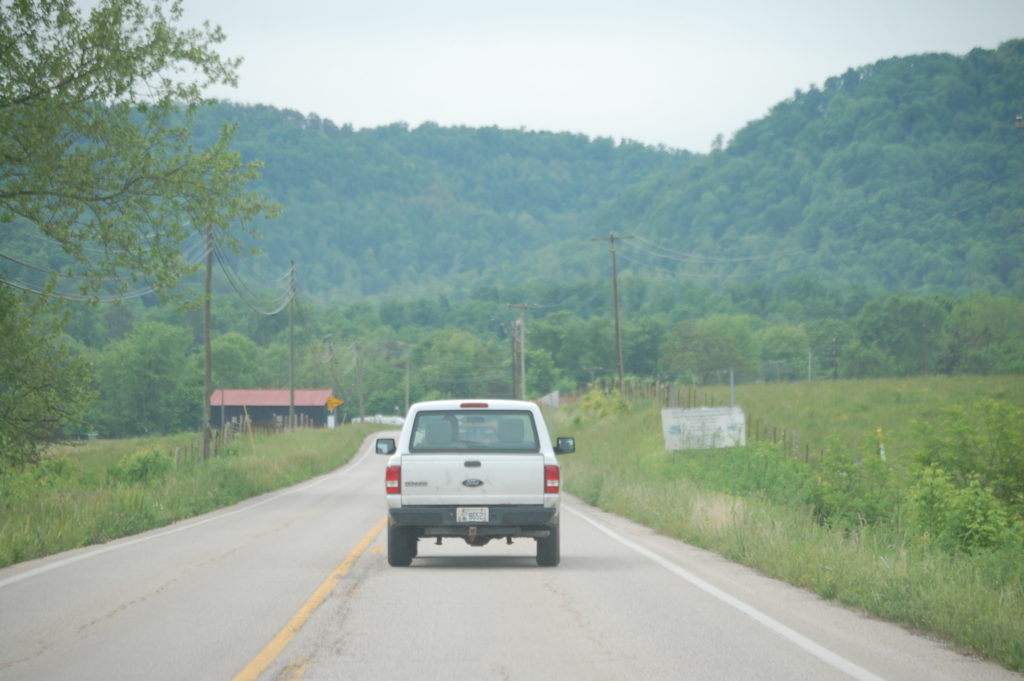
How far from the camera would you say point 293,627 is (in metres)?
10.1

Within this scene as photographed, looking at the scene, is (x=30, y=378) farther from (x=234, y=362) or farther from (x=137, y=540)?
(x=234, y=362)

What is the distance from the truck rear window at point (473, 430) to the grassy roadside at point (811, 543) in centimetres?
310

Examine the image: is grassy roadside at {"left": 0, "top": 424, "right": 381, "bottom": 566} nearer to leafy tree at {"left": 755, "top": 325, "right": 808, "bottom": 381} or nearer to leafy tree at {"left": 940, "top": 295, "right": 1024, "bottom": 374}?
leafy tree at {"left": 940, "top": 295, "right": 1024, "bottom": 374}

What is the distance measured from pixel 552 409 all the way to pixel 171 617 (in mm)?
63380

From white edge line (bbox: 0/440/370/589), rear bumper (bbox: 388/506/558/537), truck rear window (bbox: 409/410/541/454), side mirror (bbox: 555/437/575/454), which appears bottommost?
white edge line (bbox: 0/440/370/589)

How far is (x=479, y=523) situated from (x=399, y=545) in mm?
1175

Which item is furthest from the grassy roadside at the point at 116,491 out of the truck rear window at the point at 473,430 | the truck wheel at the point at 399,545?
the truck rear window at the point at 473,430

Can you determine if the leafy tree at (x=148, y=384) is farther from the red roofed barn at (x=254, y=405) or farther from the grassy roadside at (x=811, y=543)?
the grassy roadside at (x=811, y=543)

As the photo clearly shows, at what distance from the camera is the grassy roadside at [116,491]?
17.7 m

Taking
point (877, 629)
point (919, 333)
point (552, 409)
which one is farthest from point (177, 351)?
point (877, 629)

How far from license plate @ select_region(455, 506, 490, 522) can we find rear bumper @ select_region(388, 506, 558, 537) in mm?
36

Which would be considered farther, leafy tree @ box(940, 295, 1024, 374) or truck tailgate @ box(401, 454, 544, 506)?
leafy tree @ box(940, 295, 1024, 374)

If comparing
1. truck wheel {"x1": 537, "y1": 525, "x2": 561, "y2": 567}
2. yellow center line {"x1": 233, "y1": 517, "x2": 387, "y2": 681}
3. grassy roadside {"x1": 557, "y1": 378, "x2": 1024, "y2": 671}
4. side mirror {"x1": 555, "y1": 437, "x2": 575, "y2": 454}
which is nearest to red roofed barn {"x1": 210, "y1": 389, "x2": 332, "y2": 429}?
grassy roadside {"x1": 557, "y1": 378, "x2": 1024, "y2": 671}

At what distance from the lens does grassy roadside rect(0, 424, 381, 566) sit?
17.7m
